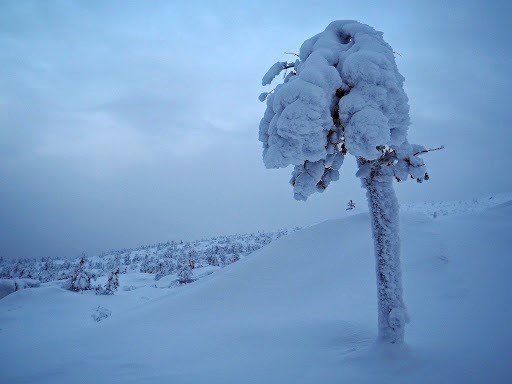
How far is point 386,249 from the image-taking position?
17.8 ft

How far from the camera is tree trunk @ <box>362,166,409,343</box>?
530cm

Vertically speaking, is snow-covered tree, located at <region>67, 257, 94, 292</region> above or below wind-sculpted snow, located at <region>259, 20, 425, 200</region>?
below

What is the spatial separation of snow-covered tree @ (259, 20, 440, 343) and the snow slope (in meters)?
1.06

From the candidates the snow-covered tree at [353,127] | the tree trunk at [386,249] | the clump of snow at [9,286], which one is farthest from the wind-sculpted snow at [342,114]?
the clump of snow at [9,286]

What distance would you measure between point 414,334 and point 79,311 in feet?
79.0

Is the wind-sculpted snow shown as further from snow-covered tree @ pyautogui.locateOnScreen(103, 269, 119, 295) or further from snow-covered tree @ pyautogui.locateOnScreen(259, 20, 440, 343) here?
snow-covered tree @ pyautogui.locateOnScreen(103, 269, 119, 295)

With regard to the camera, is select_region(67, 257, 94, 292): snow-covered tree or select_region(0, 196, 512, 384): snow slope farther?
select_region(67, 257, 94, 292): snow-covered tree

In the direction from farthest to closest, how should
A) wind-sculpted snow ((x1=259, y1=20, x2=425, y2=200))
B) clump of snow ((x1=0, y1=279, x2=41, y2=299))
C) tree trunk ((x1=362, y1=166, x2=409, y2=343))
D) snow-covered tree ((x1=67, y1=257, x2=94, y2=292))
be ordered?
snow-covered tree ((x1=67, y1=257, x2=94, y2=292)), clump of snow ((x1=0, y1=279, x2=41, y2=299)), tree trunk ((x1=362, y1=166, x2=409, y2=343)), wind-sculpted snow ((x1=259, y1=20, x2=425, y2=200))

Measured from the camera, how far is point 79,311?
73.0 ft

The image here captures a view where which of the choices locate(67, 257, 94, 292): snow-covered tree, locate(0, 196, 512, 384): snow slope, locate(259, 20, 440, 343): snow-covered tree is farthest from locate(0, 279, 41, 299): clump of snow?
locate(259, 20, 440, 343): snow-covered tree

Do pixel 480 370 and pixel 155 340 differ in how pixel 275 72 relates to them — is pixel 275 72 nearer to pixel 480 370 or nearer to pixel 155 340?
pixel 480 370

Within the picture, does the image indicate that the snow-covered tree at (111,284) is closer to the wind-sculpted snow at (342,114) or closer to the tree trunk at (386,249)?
the wind-sculpted snow at (342,114)

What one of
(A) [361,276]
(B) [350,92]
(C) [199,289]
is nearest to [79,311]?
(C) [199,289]

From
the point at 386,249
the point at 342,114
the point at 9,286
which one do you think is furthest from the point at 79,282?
the point at 342,114
